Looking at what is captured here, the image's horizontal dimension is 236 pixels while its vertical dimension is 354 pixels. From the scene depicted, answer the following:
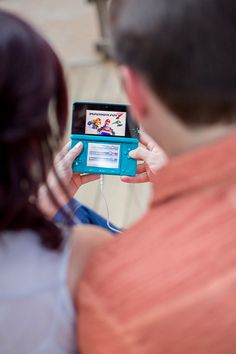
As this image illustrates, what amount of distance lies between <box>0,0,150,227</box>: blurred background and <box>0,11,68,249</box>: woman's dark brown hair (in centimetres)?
121

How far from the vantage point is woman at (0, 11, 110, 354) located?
1.91 feet

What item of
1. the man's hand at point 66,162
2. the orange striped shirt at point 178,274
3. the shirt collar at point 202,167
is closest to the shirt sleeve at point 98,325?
the orange striped shirt at point 178,274

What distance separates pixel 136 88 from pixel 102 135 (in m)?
0.42

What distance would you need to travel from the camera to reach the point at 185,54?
0.57 meters

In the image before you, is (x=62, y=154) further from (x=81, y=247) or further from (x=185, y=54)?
(x=185, y=54)

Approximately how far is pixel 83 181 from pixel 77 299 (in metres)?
0.50

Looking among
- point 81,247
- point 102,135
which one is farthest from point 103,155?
point 81,247

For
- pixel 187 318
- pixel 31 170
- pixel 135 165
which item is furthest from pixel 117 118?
pixel 187 318

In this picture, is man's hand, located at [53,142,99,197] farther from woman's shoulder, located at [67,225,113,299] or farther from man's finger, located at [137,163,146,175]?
woman's shoulder, located at [67,225,113,299]

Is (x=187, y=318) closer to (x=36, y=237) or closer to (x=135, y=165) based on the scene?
(x=36, y=237)

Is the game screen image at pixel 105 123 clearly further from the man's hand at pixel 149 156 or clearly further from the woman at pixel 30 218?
the woman at pixel 30 218

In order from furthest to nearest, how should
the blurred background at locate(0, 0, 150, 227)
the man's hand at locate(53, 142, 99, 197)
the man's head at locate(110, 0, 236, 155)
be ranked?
1. the blurred background at locate(0, 0, 150, 227)
2. the man's hand at locate(53, 142, 99, 197)
3. the man's head at locate(110, 0, 236, 155)

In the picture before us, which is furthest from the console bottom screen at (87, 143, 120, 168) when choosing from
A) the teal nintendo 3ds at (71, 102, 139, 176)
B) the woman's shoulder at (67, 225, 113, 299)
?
the woman's shoulder at (67, 225, 113, 299)

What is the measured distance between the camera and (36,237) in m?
0.64
